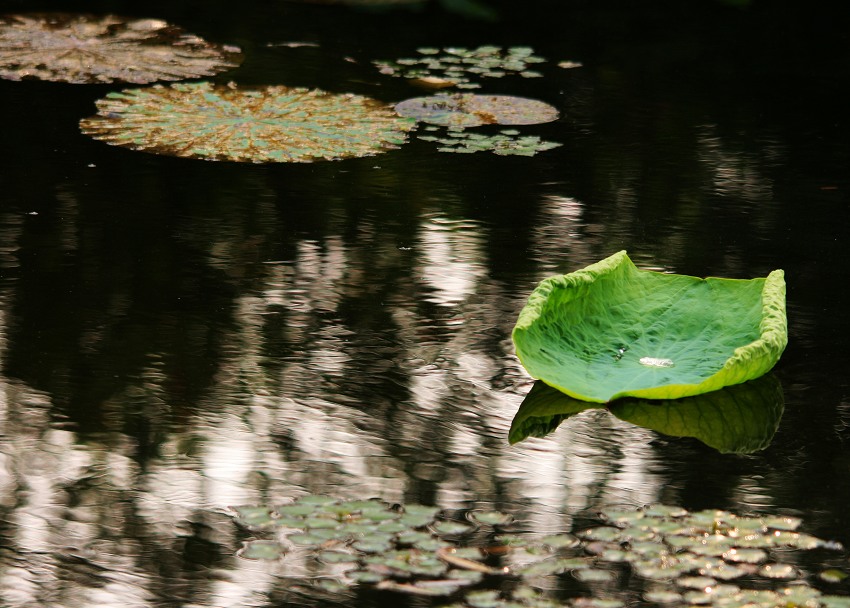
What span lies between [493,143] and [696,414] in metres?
1.74

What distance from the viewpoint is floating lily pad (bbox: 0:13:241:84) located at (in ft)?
15.1

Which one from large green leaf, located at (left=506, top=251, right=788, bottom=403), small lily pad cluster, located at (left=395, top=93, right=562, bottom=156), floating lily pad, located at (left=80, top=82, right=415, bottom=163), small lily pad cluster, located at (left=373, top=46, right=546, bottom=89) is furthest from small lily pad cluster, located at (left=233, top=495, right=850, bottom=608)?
small lily pad cluster, located at (left=373, top=46, right=546, bottom=89)

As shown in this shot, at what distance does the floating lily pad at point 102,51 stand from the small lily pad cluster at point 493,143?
108cm

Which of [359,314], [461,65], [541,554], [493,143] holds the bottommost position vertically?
[541,554]

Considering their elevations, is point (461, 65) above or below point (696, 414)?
above

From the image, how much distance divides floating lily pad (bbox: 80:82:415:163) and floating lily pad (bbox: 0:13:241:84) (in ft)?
0.97

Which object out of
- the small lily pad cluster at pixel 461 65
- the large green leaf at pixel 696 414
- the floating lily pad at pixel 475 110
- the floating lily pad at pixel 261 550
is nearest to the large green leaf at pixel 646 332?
the large green leaf at pixel 696 414

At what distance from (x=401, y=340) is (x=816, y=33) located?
11.7ft

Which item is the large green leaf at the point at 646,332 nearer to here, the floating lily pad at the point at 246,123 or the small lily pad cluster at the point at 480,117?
the small lily pad cluster at the point at 480,117

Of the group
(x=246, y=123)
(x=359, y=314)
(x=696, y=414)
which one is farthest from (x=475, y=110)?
(x=696, y=414)

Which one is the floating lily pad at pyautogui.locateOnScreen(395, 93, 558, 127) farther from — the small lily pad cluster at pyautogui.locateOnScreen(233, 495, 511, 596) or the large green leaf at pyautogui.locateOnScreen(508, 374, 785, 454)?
the small lily pad cluster at pyautogui.locateOnScreen(233, 495, 511, 596)

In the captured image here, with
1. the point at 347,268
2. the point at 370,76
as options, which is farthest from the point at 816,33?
the point at 347,268

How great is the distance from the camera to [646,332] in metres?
2.66

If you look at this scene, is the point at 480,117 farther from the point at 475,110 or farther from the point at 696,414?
the point at 696,414
